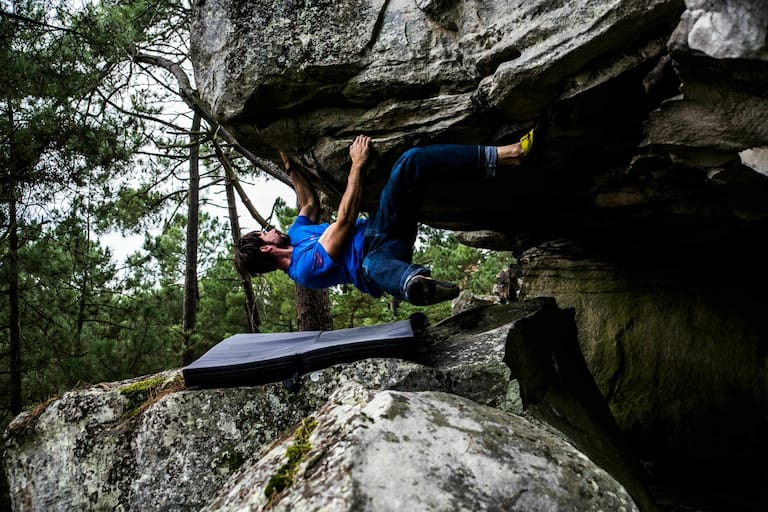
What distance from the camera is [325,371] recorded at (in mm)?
4133

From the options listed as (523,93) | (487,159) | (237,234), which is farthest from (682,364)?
(237,234)

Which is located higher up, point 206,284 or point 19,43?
point 19,43

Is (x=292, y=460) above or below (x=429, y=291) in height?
below

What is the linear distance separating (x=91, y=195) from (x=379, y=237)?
6474 mm

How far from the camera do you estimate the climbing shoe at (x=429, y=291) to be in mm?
4105

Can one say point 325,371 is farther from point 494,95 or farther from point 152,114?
point 152,114

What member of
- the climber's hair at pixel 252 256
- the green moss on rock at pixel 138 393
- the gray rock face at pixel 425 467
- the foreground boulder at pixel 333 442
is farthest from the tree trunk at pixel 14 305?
the gray rock face at pixel 425 467

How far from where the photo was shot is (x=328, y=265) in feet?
17.2

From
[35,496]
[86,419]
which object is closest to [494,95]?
[86,419]

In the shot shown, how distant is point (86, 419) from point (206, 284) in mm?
10715

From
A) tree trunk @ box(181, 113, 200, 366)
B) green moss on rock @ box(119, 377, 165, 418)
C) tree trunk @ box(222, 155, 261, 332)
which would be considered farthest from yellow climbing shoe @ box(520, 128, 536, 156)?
tree trunk @ box(181, 113, 200, 366)

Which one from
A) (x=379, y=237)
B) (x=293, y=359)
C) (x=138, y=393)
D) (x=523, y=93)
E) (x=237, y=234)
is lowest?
(x=138, y=393)

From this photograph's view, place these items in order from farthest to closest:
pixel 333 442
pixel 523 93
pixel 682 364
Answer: pixel 682 364 < pixel 523 93 < pixel 333 442

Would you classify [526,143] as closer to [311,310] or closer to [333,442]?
[333,442]
